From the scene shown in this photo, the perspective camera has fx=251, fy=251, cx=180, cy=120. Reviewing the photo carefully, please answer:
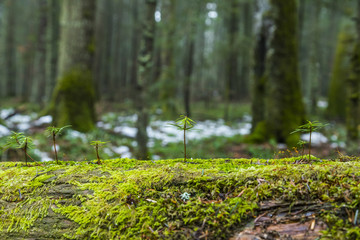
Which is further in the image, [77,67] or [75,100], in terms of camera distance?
[77,67]

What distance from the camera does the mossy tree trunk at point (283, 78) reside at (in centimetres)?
718

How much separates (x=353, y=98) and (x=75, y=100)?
7.21 m

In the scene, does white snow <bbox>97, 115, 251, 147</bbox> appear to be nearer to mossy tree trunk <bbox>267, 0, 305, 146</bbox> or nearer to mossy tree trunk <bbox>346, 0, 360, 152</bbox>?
mossy tree trunk <bbox>267, 0, 305, 146</bbox>

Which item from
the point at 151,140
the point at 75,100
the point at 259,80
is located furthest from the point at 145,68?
the point at 259,80

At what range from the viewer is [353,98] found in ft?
18.3

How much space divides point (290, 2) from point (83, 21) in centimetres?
627

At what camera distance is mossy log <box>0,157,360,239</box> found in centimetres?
134

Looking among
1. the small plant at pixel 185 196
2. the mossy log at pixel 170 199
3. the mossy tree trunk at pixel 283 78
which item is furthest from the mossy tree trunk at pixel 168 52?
the small plant at pixel 185 196

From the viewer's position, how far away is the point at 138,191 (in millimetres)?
1540

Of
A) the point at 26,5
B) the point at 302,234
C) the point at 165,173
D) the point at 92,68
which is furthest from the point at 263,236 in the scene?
the point at 26,5

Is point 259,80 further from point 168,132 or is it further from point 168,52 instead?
point 168,52

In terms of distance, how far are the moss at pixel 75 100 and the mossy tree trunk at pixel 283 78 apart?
5402 mm

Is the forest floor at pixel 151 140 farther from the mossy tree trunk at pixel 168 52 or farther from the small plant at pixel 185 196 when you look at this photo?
the small plant at pixel 185 196

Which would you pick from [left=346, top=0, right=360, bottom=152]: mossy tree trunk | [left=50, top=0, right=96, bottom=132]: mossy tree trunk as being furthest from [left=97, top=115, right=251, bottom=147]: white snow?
[left=346, top=0, right=360, bottom=152]: mossy tree trunk
